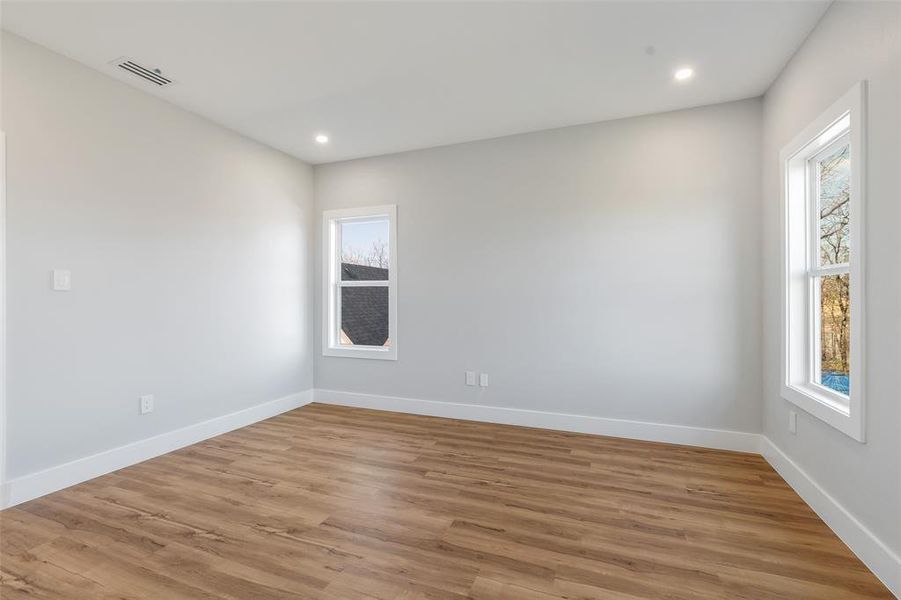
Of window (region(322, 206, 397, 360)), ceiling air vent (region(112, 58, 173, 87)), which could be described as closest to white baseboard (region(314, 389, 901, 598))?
window (region(322, 206, 397, 360))

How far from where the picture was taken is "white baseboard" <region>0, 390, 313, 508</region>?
8.13 feet

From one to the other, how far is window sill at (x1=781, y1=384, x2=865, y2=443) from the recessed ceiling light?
86.4 inches

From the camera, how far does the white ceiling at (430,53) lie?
2.28m

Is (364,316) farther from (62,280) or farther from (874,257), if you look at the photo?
(874,257)

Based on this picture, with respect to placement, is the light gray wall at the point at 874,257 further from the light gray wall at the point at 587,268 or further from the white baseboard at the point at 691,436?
the light gray wall at the point at 587,268

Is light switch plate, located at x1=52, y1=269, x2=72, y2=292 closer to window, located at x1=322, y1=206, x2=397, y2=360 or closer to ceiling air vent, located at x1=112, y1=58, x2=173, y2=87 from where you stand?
ceiling air vent, located at x1=112, y1=58, x2=173, y2=87

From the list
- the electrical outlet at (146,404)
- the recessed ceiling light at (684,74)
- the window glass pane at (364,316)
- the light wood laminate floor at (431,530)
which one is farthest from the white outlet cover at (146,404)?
the recessed ceiling light at (684,74)

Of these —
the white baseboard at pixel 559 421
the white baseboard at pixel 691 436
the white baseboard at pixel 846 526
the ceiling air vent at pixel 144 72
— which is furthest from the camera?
the white baseboard at pixel 559 421

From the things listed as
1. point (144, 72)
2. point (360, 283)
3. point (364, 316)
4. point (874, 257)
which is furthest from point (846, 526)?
point (144, 72)

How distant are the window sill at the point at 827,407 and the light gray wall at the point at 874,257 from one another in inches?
2.1

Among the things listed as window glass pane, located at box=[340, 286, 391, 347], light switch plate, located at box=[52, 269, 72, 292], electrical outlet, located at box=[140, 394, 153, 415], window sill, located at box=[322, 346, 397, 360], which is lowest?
electrical outlet, located at box=[140, 394, 153, 415]

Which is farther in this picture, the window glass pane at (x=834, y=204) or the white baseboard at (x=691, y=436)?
the window glass pane at (x=834, y=204)

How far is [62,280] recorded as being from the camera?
267 cm

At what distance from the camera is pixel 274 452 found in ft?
10.8
